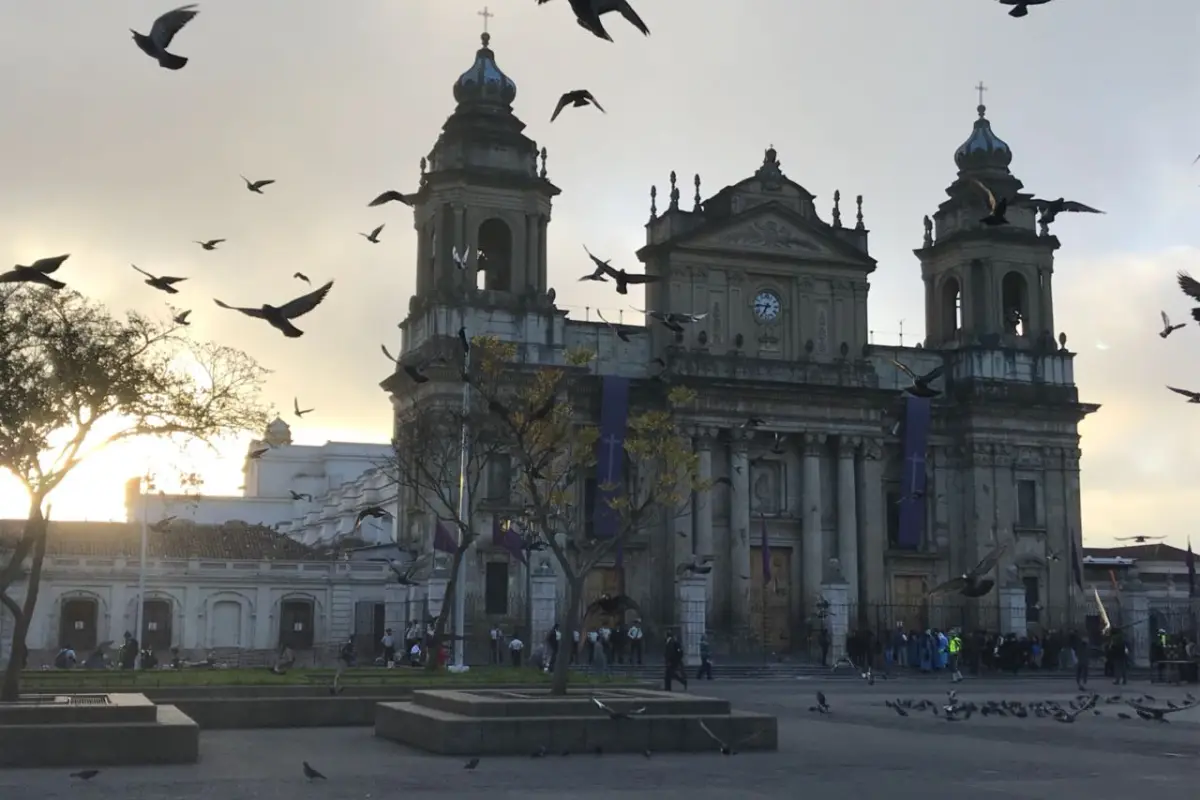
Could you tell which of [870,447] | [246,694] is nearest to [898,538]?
[870,447]

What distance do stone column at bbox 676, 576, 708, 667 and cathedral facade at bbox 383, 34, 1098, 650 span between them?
4390mm

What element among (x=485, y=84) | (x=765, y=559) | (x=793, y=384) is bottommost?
(x=765, y=559)

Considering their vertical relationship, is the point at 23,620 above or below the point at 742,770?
→ above

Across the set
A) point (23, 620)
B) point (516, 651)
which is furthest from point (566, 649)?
point (516, 651)

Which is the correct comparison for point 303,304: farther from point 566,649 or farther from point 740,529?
point 740,529

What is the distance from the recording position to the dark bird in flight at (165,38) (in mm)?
12125

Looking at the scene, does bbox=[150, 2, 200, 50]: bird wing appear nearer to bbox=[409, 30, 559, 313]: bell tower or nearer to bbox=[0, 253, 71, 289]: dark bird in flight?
bbox=[0, 253, 71, 289]: dark bird in flight

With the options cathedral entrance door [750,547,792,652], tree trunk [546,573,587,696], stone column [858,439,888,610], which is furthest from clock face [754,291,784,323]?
tree trunk [546,573,587,696]

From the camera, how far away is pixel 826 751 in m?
20.8

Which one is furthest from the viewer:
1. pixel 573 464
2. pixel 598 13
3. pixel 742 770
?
pixel 573 464

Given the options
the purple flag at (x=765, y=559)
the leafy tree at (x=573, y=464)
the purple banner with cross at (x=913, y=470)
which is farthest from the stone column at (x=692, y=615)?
the purple banner with cross at (x=913, y=470)

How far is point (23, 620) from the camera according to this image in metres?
22.8

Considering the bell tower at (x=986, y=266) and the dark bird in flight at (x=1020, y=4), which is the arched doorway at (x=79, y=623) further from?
the dark bird in flight at (x=1020, y=4)

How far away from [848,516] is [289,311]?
137 ft
